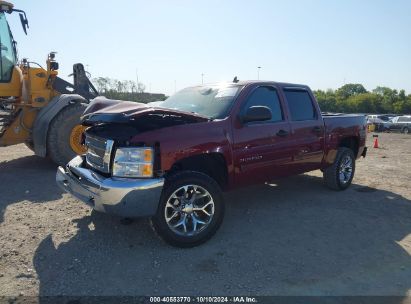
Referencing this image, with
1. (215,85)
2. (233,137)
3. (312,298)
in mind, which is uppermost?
(215,85)

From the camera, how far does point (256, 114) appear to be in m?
4.68

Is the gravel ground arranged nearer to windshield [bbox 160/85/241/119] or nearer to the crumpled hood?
the crumpled hood

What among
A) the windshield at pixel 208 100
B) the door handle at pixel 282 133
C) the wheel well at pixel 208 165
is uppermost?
the windshield at pixel 208 100

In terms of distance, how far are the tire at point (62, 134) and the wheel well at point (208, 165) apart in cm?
433

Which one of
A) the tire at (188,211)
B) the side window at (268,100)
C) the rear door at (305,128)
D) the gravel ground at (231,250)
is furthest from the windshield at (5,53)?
the rear door at (305,128)

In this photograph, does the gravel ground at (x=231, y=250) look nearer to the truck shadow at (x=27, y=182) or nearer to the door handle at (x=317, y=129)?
the truck shadow at (x=27, y=182)

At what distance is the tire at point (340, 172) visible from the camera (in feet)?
22.0

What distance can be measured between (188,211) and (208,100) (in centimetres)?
168

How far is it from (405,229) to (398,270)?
53.2 inches

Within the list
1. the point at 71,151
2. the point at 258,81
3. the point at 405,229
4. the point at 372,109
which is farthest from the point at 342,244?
the point at 372,109

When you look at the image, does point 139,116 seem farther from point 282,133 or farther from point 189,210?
point 282,133

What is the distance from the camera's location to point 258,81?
536 cm

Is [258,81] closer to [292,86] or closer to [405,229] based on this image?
[292,86]

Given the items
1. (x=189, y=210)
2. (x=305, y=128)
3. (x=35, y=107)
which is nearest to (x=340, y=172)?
(x=305, y=128)
